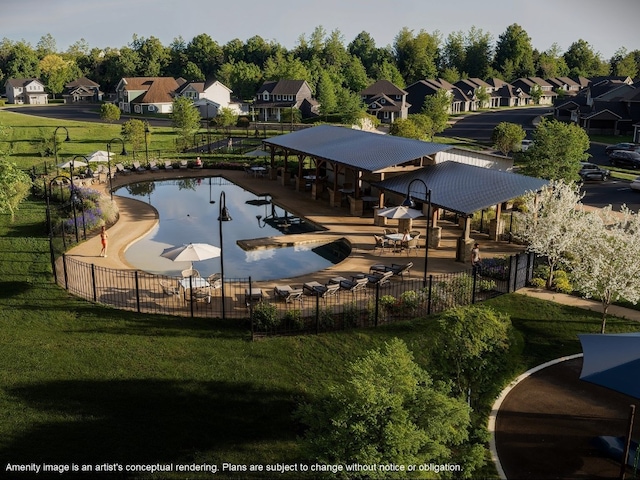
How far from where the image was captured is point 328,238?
2930 cm

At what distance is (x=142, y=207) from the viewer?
36.3 metres

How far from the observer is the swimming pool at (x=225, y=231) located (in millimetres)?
24891

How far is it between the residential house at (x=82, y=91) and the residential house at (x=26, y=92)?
5.00 metres

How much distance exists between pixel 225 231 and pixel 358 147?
10.4 metres

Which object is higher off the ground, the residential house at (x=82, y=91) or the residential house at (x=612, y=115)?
the residential house at (x=82, y=91)

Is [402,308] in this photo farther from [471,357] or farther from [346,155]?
[346,155]

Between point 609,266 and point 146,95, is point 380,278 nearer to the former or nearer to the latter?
point 609,266

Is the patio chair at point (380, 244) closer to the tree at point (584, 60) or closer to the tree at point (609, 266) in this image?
the tree at point (609, 266)

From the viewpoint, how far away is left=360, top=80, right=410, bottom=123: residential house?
97.3 meters

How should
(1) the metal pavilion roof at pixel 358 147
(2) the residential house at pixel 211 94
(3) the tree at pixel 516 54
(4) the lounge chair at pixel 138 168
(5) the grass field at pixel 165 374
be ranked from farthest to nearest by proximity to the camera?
(3) the tree at pixel 516 54, (2) the residential house at pixel 211 94, (4) the lounge chair at pixel 138 168, (1) the metal pavilion roof at pixel 358 147, (5) the grass field at pixel 165 374

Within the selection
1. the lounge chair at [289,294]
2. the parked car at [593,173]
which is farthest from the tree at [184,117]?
the lounge chair at [289,294]

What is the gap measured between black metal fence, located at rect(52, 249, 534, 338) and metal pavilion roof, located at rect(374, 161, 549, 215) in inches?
154

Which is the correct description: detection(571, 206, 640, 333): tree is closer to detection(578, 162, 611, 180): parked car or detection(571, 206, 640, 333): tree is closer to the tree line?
detection(578, 162, 611, 180): parked car

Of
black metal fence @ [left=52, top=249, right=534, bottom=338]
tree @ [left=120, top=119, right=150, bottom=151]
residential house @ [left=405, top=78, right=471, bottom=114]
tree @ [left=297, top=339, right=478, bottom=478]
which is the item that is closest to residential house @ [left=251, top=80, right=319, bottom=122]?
residential house @ [left=405, top=78, right=471, bottom=114]
